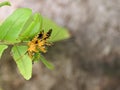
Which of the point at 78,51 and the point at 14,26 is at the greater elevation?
the point at 14,26

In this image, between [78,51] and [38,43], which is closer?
[38,43]

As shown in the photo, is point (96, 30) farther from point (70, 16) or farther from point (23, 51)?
point (23, 51)

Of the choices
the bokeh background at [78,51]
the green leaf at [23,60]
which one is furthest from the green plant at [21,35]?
the bokeh background at [78,51]

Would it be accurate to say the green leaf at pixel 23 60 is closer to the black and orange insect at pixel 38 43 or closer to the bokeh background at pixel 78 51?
the black and orange insect at pixel 38 43

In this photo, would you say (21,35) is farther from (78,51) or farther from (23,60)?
(78,51)

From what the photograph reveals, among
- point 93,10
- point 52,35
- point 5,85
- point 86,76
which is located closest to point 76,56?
point 86,76

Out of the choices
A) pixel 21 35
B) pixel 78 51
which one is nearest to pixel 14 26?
pixel 21 35

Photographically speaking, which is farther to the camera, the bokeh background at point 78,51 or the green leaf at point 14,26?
the bokeh background at point 78,51
